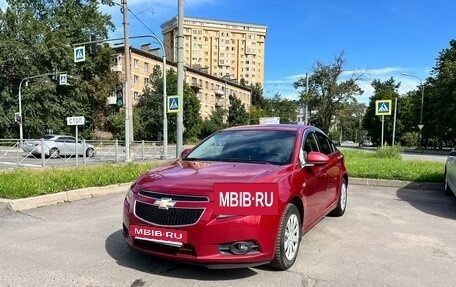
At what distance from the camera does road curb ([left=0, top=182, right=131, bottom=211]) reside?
704cm

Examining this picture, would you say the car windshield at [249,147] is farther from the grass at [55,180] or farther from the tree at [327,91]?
the tree at [327,91]

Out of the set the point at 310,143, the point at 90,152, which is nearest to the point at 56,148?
the point at 90,152

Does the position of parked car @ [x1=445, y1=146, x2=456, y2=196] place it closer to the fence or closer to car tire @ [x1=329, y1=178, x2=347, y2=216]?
car tire @ [x1=329, y1=178, x2=347, y2=216]

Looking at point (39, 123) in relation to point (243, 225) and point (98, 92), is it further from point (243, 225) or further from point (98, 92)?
point (243, 225)

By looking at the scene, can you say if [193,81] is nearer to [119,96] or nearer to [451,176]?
[119,96]

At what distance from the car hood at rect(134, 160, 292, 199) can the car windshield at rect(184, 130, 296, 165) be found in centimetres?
27

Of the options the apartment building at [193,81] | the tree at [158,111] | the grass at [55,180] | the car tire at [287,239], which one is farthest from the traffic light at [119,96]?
the apartment building at [193,81]

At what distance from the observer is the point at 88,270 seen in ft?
14.2

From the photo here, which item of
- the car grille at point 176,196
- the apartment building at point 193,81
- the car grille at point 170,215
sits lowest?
the car grille at point 170,215

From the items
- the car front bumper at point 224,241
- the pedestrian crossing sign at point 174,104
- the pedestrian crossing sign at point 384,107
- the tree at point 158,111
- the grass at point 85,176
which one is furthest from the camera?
the tree at point 158,111

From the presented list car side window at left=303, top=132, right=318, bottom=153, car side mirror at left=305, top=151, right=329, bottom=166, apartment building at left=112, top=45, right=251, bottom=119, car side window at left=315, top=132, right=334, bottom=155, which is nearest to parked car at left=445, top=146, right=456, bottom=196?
car side window at left=315, top=132, right=334, bottom=155

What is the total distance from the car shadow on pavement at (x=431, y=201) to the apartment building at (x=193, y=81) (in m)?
52.0

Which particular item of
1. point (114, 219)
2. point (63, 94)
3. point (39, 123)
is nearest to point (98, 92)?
point (63, 94)

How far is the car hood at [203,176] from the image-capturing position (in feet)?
13.3
